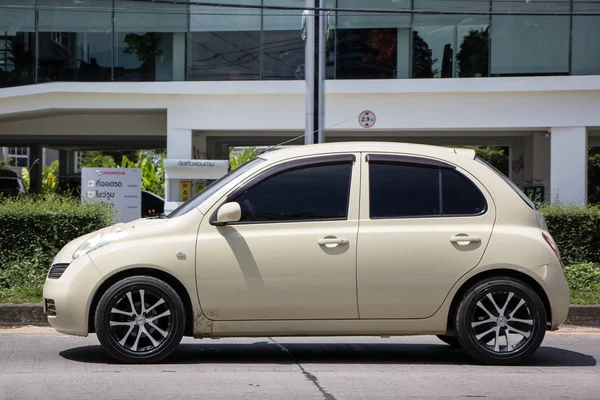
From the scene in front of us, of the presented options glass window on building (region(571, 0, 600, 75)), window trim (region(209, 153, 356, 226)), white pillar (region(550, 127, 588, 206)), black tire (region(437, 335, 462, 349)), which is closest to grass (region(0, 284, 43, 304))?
window trim (region(209, 153, 356, 226))

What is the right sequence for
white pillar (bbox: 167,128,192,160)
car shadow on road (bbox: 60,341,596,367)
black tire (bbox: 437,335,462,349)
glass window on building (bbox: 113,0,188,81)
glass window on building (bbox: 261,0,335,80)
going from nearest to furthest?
car shadow on road (bbox: 60,341,596,367)
black tire (bbox: 437,335,462,349)
glass window on building (bbox: 261,0,335,80)
glass window on building (bbox: 113,0,188,81)
white pillar (bbox: 167,128,192,160)

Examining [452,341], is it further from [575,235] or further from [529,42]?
[529,42]

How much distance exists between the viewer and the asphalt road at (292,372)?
589 cm

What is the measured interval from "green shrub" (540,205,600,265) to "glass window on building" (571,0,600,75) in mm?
10526

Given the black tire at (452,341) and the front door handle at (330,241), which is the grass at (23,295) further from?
the black tire at (452,341)

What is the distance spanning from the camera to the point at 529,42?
2128 cm

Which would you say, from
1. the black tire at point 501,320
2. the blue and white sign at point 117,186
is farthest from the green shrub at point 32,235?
the blue and white sign at point 117,186

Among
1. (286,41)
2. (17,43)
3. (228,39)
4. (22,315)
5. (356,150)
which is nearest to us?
(356,150)

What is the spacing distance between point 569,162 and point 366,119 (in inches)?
202

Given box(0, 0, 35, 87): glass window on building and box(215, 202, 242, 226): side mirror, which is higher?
box(0, 0, 35, 87): glass window on building

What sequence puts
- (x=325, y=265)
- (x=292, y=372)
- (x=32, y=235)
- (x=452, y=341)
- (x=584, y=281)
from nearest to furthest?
(x=292, y=372), (x=325, y=265), (x=452, y=341), (x=32, y=235), (x=584, y=281)

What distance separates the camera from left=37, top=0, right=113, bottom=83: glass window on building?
72.8ft

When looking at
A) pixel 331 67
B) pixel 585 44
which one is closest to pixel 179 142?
pixel 331 67

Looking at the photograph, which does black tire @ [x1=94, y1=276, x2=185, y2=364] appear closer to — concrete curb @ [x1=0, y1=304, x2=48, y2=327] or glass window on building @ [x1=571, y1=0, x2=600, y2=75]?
concrete curb @ [x1=0, y1=304, x2=48, y2=327]
